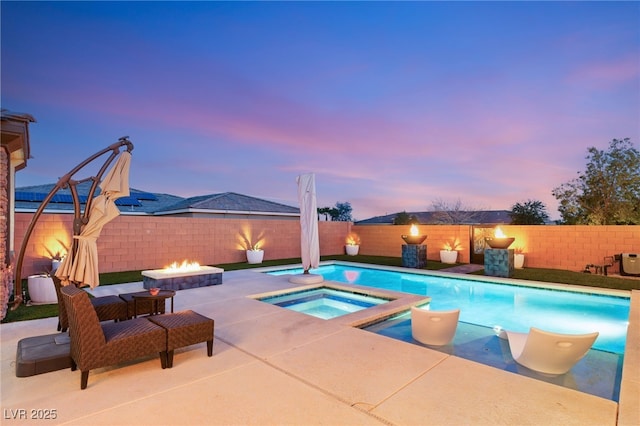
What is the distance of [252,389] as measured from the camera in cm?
269

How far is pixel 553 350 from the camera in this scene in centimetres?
327

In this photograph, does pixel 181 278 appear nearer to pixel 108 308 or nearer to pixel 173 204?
pixel 108 308

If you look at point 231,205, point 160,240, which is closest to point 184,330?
point 160,240

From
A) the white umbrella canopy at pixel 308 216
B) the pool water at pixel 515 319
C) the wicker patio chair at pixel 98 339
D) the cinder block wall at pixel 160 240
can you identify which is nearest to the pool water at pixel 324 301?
the white umbrella canopy at pixel 308 216

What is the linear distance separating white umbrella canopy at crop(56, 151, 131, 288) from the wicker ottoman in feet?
5.58

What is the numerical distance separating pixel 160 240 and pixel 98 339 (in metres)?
8.88

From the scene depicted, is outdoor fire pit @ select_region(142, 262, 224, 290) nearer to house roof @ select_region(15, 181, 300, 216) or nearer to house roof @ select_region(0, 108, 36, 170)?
house roof @ select_region(0, 108, 36, 170)

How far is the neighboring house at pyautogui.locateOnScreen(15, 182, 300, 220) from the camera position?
13.8m

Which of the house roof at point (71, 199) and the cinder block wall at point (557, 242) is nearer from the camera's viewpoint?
the cinder block wall at point (557, 242)

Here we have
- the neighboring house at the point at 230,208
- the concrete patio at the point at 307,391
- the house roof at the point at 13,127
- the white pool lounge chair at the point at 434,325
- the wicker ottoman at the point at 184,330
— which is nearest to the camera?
the concrete patio at the point at 307,391

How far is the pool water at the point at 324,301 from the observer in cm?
642

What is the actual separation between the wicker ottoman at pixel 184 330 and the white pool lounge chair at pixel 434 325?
2.53m

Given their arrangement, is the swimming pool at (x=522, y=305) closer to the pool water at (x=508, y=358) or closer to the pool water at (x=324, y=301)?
the pool water at (x=508, y=358)

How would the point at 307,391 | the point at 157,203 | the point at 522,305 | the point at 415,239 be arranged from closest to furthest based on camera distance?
1. the point at 307,391
2. the point at 522,305
3. the point at 415,239
4. the point at 157,203
